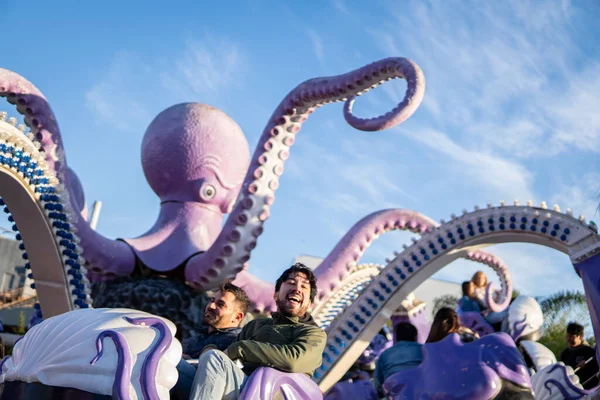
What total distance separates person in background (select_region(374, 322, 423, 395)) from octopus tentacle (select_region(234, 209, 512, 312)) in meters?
1.99

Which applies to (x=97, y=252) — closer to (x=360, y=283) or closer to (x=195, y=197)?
(x=195, y=197)

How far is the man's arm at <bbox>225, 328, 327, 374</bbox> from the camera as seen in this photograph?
8.38ft

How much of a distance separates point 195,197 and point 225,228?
1076mm

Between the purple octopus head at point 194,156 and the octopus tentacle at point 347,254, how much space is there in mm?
1037

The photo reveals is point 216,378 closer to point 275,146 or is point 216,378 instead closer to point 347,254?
point 275,146

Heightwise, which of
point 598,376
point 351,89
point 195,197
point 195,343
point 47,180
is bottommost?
point 195,343

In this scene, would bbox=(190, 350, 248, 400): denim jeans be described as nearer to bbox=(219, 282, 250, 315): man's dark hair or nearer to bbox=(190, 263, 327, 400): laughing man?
bbox=(190, 263, 327, 400): laughing man

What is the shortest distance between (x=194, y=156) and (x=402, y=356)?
353cm

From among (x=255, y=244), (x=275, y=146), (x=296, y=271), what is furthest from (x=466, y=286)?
(x=296, y=271)

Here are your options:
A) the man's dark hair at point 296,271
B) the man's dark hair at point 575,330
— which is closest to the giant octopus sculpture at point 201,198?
the man's dark hair at point 575,330

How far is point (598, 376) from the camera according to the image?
231 inches

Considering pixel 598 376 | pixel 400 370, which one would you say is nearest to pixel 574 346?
pixel 598 376

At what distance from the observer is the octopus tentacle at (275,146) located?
690 cm

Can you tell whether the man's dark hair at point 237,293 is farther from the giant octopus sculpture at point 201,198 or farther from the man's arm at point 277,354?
the giant octopus sculpture at point 201,198
